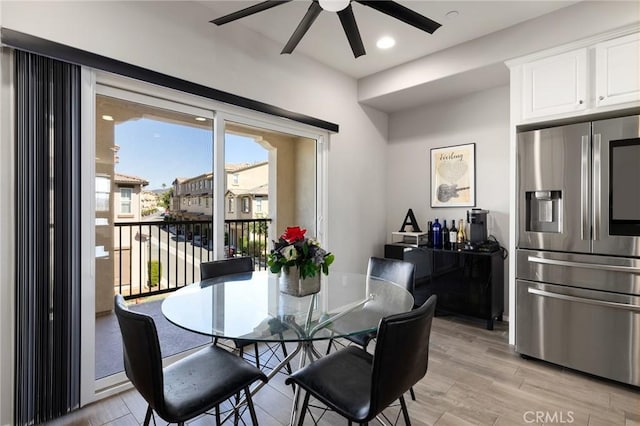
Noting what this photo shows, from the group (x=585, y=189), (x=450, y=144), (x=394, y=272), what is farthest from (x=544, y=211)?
(x=450, y=144)

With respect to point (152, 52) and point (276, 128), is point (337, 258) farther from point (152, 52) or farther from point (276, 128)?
point (152, 52)

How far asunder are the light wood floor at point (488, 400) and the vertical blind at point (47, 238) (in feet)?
0.95

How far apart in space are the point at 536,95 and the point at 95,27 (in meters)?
3.43

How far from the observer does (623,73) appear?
2352 mm

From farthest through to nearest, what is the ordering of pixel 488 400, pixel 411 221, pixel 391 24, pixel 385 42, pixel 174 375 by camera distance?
1. pixel 411 221
2. pixel 385 42
3. pixel 391 24
4. pixel 488 400
5. pixel 174 375

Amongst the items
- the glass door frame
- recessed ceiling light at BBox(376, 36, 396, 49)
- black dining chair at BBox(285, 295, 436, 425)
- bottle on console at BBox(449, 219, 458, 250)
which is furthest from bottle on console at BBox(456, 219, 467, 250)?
the glass door frame

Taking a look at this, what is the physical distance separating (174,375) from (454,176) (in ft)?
11.9

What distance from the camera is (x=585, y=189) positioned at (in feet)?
8.00

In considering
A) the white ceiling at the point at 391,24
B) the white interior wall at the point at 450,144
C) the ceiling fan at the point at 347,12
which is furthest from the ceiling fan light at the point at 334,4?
the white interior wall at the point at 450,144

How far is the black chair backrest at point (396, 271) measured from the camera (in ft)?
7.87

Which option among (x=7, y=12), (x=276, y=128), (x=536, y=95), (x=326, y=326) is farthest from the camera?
(x=276, y=128)

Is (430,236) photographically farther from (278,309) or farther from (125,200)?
(125,200)

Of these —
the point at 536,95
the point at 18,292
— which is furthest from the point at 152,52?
the point at 536,95

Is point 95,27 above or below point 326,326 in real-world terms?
above
